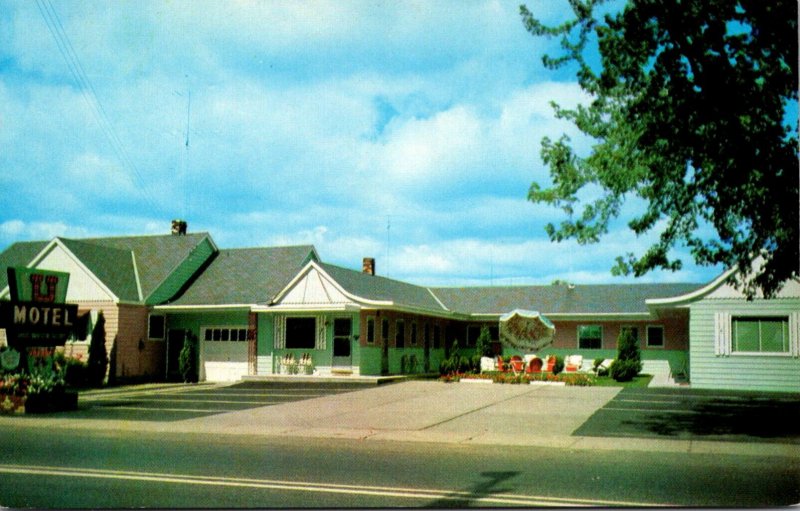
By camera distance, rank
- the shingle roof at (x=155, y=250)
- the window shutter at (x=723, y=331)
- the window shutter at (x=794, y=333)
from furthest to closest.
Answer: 1. the shingle roof at (x=155, y=250)
2. the window shutter at (x=723, y=331)
3. the window shutter at (x=794, y=333)

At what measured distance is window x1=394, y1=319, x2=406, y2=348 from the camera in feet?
101

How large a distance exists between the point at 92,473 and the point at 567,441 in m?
7.76

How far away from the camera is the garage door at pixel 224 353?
30.2 m

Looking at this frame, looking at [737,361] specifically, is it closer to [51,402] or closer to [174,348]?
[51,402]

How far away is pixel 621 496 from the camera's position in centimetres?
819

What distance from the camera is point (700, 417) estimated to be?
53.2 ft

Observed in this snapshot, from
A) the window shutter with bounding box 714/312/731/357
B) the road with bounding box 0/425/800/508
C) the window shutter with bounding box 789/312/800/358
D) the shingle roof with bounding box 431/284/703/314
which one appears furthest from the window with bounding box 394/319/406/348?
the road with bounding box 0/425/800/508

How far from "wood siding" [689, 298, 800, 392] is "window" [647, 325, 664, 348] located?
1081 centimetres

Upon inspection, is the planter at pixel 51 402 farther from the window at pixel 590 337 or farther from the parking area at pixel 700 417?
the window at pixel 590 337

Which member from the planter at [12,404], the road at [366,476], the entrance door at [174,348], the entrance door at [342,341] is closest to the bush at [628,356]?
the entrance door at [342,341]

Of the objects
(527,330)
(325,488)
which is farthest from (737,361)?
(325,488)

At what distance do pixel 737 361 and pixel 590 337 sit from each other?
12.9m

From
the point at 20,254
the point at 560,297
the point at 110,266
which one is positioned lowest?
the point at 560,297

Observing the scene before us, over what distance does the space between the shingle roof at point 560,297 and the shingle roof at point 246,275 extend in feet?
34.9
